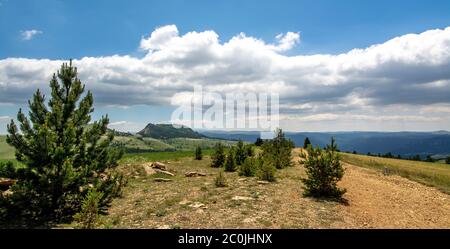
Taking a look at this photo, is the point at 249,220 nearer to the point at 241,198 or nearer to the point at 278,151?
the point at 241,198

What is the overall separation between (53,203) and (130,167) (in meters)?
18.9

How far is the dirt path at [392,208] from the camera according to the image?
13570mm

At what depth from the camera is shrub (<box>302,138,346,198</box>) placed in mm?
18156

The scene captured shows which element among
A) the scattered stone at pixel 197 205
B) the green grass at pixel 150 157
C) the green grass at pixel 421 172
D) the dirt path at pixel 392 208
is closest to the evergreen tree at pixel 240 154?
the green grass at pixel 150 157

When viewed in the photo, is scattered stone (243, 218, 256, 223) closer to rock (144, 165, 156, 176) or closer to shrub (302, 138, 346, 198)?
shrub (302, 138, 346, 198)

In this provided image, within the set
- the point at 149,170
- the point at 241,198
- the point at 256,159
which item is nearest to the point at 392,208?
the point at 241,198

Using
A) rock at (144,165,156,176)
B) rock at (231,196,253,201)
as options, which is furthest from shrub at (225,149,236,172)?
rock at (231,196,253,201)

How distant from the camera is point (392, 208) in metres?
16.2

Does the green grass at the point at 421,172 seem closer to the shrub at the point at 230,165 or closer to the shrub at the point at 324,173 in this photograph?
the shrub at the point at 324,173

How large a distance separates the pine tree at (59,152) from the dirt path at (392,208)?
12871mm

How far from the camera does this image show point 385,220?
13.8 metres

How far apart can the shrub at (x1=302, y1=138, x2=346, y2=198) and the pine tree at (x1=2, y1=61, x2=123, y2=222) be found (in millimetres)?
12056
